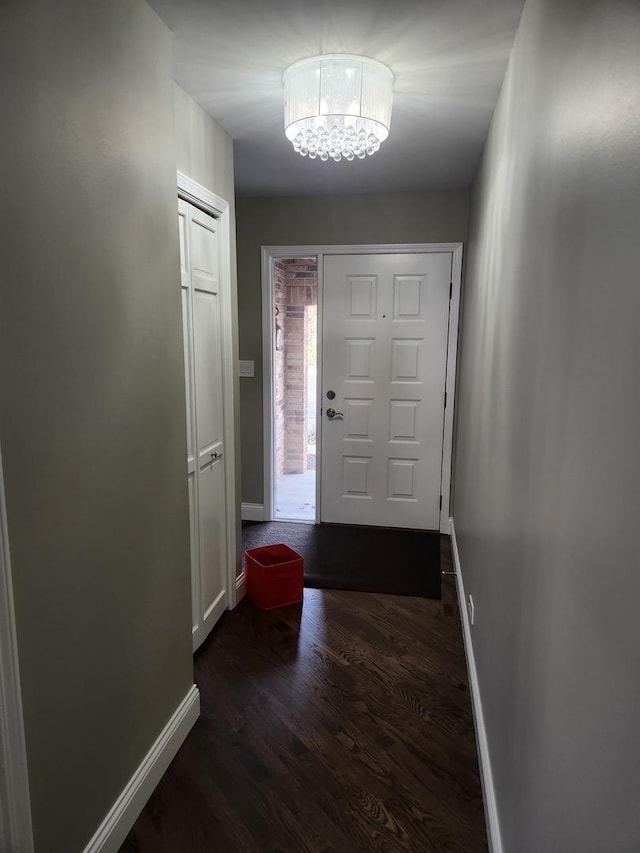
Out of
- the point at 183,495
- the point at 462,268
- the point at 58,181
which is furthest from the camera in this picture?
the point at 462,268

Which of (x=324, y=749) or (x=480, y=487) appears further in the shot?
(x=480, y=487)

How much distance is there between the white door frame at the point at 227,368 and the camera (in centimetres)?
250

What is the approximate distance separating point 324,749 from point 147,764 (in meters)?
0.61

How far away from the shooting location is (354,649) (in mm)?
2613

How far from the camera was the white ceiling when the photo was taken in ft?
5.28

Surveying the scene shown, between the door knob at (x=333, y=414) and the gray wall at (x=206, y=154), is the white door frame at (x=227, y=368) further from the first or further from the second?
the door knob at (x=333, y=414)

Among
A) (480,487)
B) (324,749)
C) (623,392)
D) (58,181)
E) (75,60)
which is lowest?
(324,749)

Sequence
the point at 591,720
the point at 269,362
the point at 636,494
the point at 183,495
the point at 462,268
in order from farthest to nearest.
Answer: the point at 269,362 < the point at 462,268 < the point at 183,495 < the point at 591,720 < the point at 636,494

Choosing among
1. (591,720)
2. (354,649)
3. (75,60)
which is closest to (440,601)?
(354,649)

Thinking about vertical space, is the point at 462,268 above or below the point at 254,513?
above

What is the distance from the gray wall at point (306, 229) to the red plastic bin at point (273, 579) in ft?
3.97

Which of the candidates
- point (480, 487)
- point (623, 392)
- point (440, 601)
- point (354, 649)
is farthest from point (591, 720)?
point (440, 601)

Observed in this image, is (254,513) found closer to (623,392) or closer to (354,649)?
(354,649)

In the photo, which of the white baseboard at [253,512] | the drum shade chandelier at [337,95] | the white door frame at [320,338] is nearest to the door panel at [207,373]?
the drum shade chandelier at [337,95]
